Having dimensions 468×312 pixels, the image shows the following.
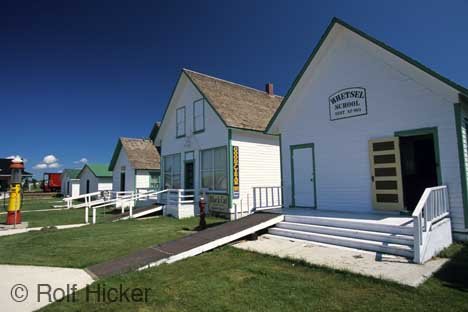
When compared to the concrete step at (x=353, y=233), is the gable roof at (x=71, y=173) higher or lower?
higher

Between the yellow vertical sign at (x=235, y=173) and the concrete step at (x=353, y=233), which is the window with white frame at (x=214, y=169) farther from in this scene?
the concrete step at (x=353, y=233)

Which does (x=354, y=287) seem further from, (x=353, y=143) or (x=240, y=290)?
(x=353, y=143)

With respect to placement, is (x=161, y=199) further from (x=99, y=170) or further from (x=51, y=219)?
(x=99, y=170)

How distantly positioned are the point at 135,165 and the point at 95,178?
40.5 feet

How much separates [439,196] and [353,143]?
2940mm

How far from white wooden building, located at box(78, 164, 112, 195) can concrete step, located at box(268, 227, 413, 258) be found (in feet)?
91.1

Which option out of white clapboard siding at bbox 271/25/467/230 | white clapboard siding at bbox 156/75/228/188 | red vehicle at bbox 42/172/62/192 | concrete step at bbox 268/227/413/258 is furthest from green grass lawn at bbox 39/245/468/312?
red vehicle at bbox 42/172/62/192

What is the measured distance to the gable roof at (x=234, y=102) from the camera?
1412 cm

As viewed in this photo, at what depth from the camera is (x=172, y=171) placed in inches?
709

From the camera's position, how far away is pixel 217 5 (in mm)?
12977

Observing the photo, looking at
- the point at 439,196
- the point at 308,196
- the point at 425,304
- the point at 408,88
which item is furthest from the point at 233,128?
the point at 425,304

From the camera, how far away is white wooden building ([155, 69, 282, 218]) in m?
13.7

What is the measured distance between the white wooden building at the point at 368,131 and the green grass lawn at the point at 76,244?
17.4 feet

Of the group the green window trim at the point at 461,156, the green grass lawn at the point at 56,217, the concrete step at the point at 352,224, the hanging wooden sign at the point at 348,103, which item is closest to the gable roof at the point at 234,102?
the hanging wooden sign at the point at 348,103
